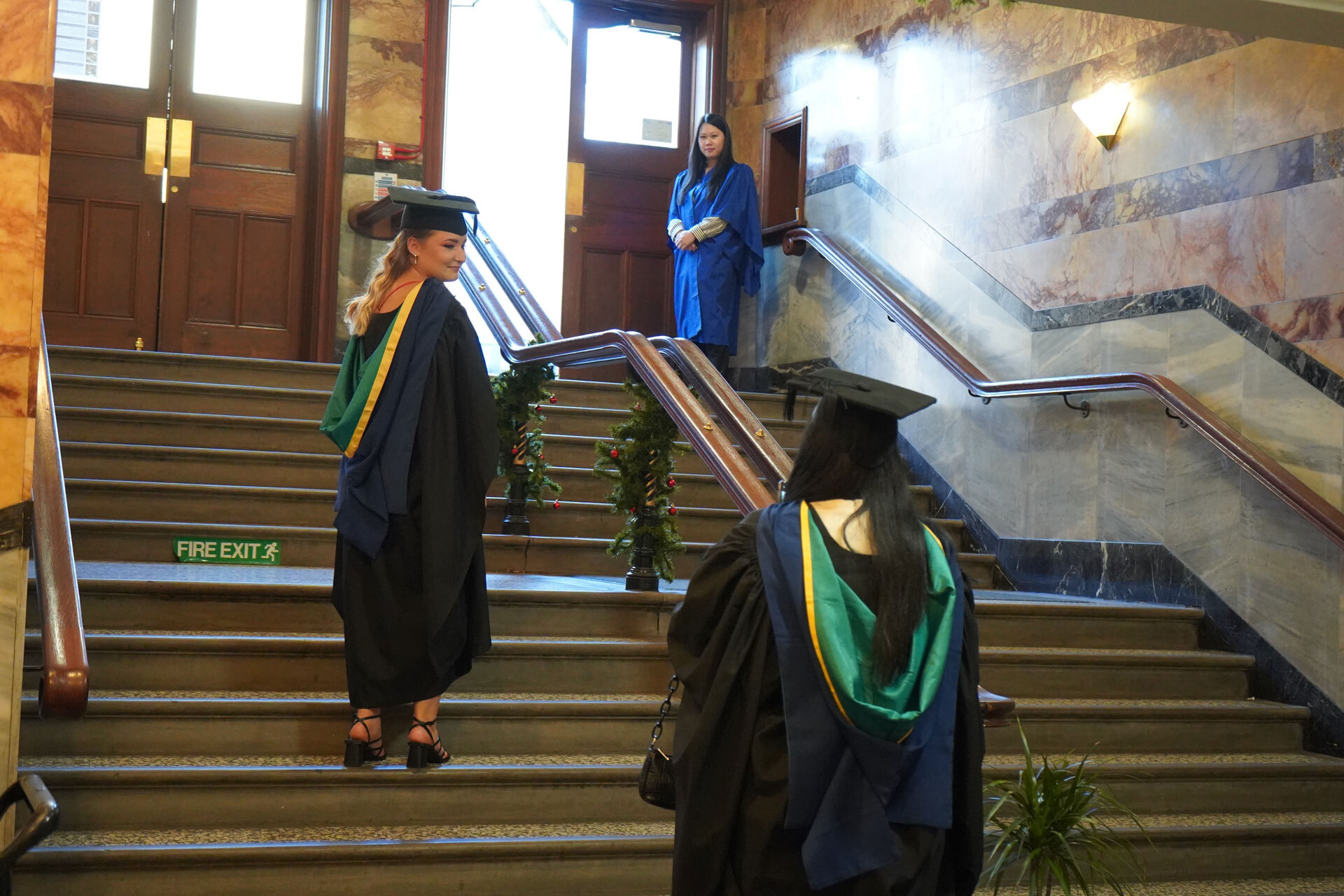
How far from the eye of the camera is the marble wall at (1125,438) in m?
5.22

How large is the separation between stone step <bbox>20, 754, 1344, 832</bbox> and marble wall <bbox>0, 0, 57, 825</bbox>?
0.57 meters

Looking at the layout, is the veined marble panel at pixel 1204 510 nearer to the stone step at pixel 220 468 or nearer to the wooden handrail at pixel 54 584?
the stone step at pixel 220 468

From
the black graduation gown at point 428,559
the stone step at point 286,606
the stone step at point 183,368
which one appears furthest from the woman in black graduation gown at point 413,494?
the stone step at point 183,368

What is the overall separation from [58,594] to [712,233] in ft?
18.4

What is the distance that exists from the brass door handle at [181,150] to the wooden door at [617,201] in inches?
95.7

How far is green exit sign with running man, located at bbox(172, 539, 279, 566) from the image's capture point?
5371mm

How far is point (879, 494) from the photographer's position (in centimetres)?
234

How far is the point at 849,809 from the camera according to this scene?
89.0 inches

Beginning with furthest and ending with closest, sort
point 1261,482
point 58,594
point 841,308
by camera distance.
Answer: point 841,308, point 1261,482, point 58,594

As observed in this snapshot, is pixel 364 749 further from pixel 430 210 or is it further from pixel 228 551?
pixel 228 551

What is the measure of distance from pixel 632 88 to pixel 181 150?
9.98ft

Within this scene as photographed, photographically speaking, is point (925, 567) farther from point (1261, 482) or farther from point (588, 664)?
point (1261, 482)

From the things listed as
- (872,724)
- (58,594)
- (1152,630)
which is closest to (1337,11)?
(1152,630)

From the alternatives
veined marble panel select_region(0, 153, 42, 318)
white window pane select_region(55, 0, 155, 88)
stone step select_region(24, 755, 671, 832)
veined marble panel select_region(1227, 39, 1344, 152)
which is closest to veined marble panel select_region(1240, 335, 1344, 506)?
veined marble panel select_region(1227, 39, 1344, 152)
